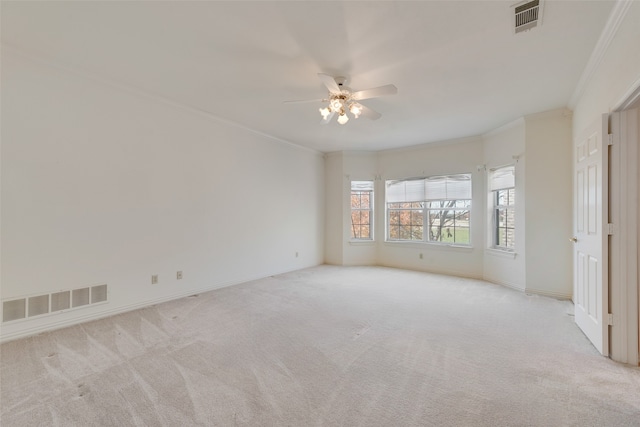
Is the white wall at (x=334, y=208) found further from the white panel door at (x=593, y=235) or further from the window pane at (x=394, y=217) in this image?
the white panel door at (x=593, y=235)

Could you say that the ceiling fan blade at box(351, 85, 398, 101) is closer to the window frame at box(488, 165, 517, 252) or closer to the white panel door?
the white panel door

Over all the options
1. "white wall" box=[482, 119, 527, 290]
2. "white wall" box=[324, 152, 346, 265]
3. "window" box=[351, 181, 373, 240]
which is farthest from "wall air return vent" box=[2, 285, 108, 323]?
"white wall" box=[482, 119, 527, 290]

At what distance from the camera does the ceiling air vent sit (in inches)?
77.1

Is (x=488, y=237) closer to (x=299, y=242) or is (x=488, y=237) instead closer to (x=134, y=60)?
(x=299, y=242)

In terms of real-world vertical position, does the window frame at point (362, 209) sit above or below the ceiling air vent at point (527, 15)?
below

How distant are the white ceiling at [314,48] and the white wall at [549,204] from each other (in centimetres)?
42

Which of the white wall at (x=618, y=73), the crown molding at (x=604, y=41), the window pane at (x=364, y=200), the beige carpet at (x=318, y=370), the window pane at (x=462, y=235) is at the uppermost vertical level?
the crown molding at (x=604, y=41)

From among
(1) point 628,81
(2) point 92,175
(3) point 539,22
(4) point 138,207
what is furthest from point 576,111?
(2) point 92,175

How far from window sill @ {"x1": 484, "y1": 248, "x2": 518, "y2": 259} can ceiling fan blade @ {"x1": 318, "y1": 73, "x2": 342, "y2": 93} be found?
397 centimetres

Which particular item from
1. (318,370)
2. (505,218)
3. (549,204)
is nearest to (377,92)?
(318,370)

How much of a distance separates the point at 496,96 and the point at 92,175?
16.4 ft

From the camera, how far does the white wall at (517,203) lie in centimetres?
435

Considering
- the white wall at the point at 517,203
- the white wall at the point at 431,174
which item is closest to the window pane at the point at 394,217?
the white wall at the point at 431,174

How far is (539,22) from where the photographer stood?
2.13m
